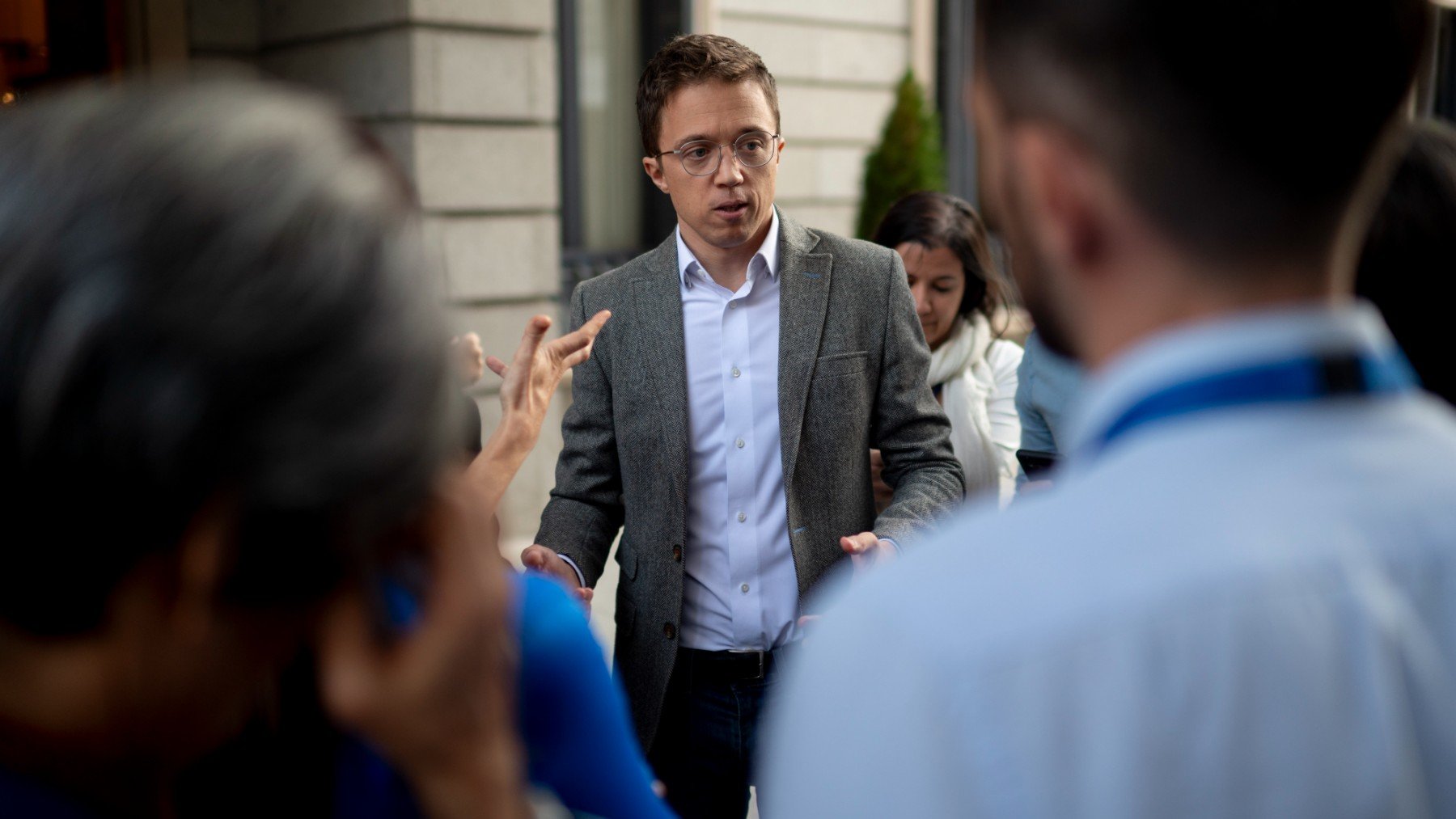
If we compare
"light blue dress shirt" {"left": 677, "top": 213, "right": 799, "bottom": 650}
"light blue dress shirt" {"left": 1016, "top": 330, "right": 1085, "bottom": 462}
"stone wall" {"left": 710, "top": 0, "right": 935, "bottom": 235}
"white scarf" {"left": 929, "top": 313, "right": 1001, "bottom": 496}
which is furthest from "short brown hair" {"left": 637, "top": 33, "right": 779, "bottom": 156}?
"stone wall" {"left": 710, "top": 0, "right": 935, "bottom": 235}

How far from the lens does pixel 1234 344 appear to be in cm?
87

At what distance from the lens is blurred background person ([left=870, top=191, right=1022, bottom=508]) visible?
4.19m

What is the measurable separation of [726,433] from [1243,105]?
209 cm

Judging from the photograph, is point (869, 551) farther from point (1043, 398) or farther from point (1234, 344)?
point (1234, 344)

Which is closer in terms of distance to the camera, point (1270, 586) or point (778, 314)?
point (1270, 586)

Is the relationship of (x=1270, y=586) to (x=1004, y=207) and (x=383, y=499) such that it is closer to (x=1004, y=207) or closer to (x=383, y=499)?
(x=1004, y=207)

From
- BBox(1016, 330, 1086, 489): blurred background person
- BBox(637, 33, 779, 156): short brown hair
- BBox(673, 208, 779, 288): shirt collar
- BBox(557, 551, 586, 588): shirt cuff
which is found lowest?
BBox(557, 551, 586, 588): shirt cuff

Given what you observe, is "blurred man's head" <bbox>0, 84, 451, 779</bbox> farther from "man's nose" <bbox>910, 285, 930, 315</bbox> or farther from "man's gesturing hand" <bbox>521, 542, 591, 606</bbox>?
"man's nose" <bbox>910, 285, 930, 315</bbox>

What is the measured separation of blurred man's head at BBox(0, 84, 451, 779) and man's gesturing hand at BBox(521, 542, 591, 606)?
5.87ft

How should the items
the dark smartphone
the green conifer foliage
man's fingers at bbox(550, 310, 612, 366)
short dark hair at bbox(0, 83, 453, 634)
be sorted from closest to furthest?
short dark hair at bbox(0, 83, 453, 634), man's fingers at bbox(550, 310, 612, 366), the dark smartphone, the green conifer foliage

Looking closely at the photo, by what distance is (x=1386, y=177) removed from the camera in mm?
1671

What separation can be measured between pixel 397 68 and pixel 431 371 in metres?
6.14

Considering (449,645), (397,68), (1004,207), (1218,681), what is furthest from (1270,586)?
(397,68)

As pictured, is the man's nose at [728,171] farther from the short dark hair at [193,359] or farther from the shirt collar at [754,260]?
the short dark hair at [193,359]
